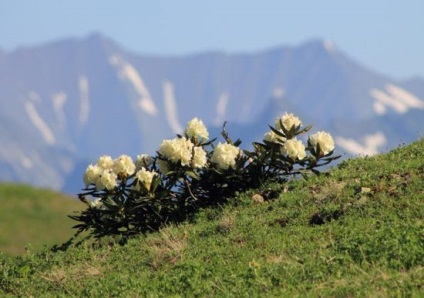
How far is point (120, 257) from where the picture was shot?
12.9 m

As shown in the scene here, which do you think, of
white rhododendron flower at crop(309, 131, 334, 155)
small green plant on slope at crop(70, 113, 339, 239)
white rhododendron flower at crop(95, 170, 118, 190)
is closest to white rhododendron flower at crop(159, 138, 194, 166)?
small green plant on slope at crop(70, 113, 339, 239)

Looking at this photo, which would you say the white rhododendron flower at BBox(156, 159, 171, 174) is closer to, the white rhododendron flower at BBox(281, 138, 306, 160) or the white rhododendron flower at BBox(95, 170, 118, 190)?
the white rhododendron flower at BBox(95, 170, 118, 190)

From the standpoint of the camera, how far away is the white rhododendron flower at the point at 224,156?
14891mm

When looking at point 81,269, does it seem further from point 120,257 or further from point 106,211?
point 106,211

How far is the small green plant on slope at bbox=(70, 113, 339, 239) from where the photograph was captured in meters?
14.7

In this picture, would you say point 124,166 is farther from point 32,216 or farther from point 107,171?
point 32,216

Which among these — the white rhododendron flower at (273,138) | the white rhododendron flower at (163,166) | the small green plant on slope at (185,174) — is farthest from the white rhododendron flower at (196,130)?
the white rhododendron flower at (273,138)

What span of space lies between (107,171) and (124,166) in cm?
36

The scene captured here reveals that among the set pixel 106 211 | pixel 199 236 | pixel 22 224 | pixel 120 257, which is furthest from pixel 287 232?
pixel 22 224

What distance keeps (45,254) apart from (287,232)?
4.26 m

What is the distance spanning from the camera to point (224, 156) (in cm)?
1488

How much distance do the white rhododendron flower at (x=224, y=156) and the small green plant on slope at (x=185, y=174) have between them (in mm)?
17

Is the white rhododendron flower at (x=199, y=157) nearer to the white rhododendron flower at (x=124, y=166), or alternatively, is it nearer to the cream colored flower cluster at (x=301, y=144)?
the white rhododendron flower at (x=124, y=166)

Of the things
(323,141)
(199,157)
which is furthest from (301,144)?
(199,157)
